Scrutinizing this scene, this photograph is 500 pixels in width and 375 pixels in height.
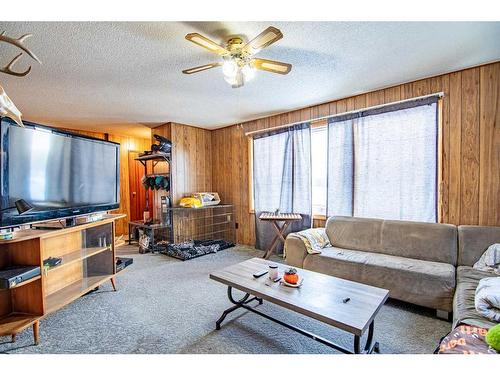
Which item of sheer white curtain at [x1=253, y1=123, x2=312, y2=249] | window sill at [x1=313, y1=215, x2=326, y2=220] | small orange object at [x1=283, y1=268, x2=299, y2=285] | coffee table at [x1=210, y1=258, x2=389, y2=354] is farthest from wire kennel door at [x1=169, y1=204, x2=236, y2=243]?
small orange object at [x1=283, y1=268, x2=299, y2=285]

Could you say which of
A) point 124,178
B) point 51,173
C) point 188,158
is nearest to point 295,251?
point 51,173

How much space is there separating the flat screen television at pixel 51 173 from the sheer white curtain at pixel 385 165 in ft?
9.55

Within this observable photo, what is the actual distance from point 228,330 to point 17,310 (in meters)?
1.74

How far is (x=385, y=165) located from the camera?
9.21 feet

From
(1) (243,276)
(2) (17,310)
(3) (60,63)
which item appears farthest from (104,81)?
(1) (243,276)

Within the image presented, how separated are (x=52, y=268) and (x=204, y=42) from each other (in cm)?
217

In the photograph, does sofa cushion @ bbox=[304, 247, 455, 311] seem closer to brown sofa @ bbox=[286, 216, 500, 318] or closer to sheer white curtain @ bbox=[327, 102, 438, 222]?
brown sofa @ bbox=[286, 216, 500, 318]

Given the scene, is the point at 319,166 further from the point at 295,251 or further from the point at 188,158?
the point at 188,158

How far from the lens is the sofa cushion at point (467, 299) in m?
1.33

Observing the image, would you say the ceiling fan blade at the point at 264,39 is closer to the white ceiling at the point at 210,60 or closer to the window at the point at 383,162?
the white ceiling at the point at 210,60

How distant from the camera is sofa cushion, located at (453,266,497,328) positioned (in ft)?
4.37

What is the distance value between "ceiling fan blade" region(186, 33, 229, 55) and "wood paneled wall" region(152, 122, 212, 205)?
2896 mm

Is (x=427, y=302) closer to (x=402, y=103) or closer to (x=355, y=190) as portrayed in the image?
(x=355, y=190)

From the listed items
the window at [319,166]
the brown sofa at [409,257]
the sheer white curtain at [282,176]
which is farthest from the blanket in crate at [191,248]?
the window at [319,166]
